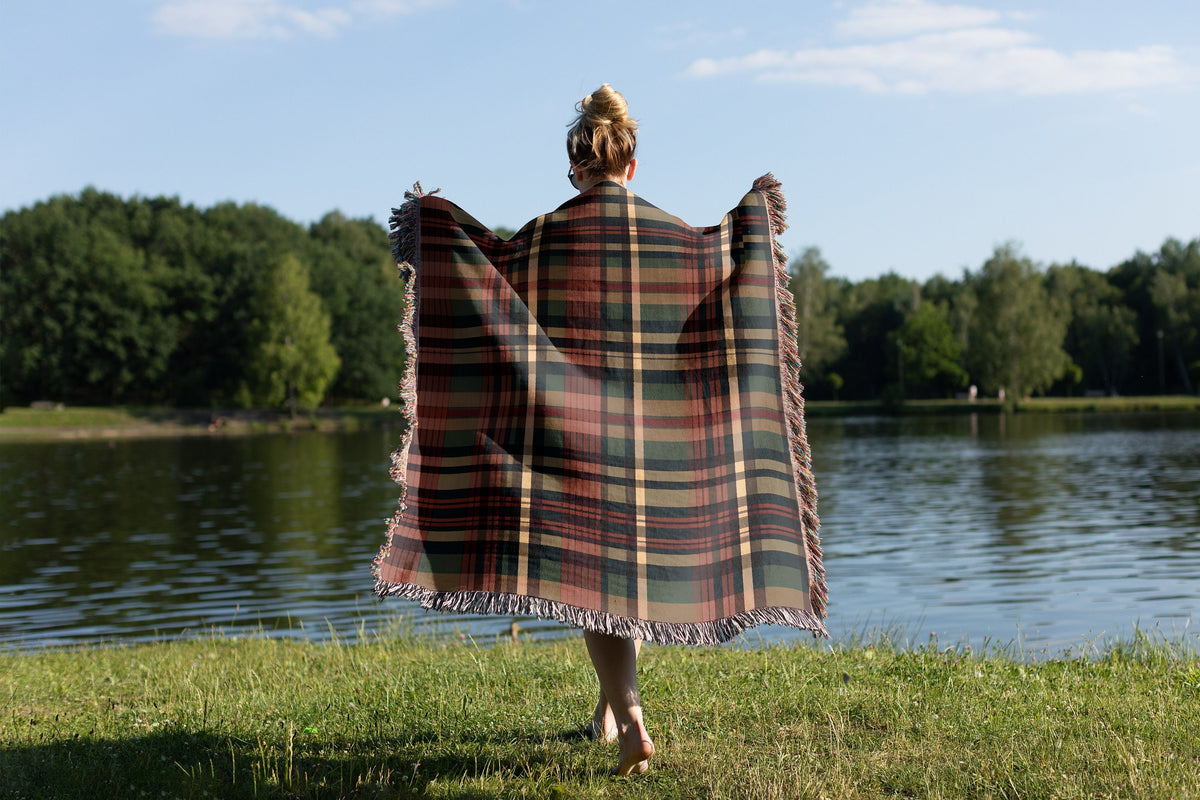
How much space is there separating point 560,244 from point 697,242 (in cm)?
49

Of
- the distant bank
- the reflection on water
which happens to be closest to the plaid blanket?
the reflection on water

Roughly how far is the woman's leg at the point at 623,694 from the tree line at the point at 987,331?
6843 centimetres

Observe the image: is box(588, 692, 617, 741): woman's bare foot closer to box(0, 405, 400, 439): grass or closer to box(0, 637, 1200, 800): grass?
box(0, 637, 1200, 800): grass

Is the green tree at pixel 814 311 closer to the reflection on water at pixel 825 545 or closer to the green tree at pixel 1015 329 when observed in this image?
the green tree at pixel 1015 329

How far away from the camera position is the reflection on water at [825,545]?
11.3m

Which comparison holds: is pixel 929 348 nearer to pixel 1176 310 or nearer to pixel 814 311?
pixel 814 311

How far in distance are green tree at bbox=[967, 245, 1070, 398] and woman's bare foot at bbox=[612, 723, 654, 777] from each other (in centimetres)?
6790

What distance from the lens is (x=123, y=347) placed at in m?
66.4

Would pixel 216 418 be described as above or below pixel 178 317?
below

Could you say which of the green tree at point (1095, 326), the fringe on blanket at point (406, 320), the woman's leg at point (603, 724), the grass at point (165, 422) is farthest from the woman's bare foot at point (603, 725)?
the green tree at point (1095, 326)

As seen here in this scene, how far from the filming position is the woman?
3.44m

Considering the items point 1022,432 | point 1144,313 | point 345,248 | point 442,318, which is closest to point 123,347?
point 345,248

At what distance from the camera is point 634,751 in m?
3.43

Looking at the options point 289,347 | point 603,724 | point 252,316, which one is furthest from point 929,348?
Result: point 603,724
